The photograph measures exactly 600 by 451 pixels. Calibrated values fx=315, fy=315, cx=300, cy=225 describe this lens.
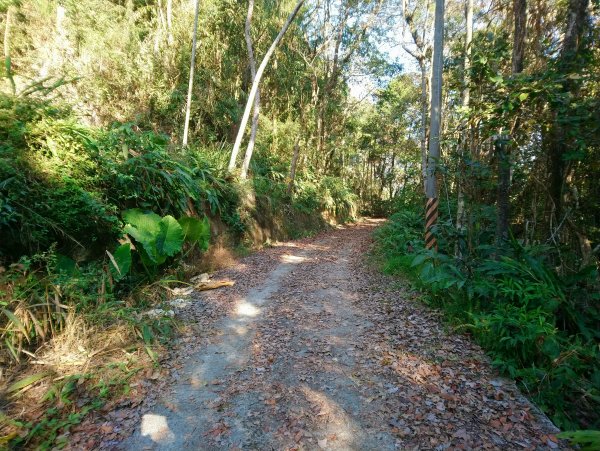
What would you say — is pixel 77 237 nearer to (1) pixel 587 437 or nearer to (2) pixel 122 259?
(2) pixel 122 259

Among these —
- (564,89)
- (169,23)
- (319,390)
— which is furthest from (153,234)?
(169,23)

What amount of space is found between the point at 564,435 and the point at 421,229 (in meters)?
10.4

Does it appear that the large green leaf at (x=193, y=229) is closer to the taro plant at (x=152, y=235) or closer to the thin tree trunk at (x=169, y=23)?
the taro plant at (x=152, y=235)

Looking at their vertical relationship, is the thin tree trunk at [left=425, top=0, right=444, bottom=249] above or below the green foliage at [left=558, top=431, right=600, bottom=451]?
above

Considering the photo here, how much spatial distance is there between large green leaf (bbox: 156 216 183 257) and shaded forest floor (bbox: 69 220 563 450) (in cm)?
123

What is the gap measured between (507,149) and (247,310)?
5.42 meters

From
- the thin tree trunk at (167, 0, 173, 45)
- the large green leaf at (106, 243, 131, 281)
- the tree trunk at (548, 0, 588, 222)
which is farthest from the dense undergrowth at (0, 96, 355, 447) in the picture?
the thin tree trunk at (167, 0, 173, 45)

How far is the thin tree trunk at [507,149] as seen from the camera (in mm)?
5297

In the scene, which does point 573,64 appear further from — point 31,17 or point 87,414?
point 31,17

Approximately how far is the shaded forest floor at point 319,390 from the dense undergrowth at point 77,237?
56 cm

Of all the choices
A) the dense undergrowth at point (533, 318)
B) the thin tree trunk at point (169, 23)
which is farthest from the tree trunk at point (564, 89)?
the thin tree trunk at point (169, 23)

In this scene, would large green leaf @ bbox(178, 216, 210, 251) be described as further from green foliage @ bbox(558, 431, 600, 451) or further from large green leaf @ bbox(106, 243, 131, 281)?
green foliage @ bbox(558, 431, 600, 451)

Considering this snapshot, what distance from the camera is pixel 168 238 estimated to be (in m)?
6.33

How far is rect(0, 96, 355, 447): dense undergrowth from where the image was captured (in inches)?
143
